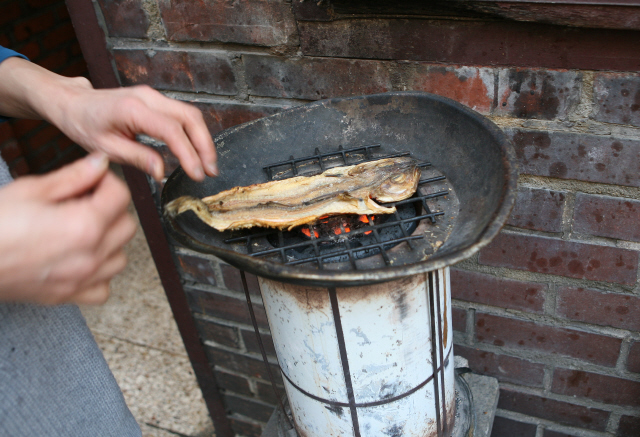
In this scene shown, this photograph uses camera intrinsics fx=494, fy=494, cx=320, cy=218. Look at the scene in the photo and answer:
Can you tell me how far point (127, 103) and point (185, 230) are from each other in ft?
0.79

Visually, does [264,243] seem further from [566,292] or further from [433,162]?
[566,292]

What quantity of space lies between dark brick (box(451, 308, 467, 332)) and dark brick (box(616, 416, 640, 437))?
53cm

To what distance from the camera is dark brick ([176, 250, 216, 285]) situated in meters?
1.82

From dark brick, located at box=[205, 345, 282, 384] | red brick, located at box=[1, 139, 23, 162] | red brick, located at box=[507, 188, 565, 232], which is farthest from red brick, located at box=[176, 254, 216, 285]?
red brick, located at box=[1, 139, 23, 162]

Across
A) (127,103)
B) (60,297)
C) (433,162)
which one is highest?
(127,103)

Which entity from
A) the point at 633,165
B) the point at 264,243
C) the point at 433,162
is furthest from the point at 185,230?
the point at 633,165

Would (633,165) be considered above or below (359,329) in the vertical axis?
above

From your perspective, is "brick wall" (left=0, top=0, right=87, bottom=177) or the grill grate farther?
"brick wall" (left=0, top=0, right=87, bottom=177)

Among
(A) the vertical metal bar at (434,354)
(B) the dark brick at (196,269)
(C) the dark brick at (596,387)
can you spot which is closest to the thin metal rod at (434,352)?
(A) the vertical metal bar at (434,354)

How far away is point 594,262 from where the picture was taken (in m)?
1.30

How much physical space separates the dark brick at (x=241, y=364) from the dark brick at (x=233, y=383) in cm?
4

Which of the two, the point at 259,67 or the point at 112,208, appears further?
the point at 259,67

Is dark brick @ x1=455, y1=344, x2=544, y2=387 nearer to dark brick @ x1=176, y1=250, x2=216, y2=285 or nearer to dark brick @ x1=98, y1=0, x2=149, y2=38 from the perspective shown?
dark brick @ x1=176, y1=250, x2=216, y2=285

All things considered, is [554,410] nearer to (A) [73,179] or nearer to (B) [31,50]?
(A) [73,179]
